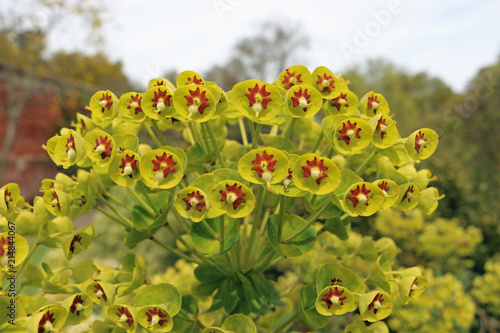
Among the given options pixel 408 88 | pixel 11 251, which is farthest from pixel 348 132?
pixel 408 88

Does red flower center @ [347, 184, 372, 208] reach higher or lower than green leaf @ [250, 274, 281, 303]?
higher

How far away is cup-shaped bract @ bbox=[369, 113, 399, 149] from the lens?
69cm

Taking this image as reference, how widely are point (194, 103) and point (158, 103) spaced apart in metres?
0.08

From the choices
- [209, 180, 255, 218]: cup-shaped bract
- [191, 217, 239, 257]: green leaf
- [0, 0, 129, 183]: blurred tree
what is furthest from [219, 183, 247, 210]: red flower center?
[0, 0, 129, 183]: blurred tree

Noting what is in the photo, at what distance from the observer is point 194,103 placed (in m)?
0.65

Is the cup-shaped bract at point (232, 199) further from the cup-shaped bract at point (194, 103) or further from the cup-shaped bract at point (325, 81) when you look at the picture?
the cup-shaped bract at point (325, 81)

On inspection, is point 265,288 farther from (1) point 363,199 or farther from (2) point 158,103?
(2) point 158,103

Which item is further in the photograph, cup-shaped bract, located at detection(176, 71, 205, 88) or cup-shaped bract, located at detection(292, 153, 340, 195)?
cup-shaped bract, located at detection(176, 71, 205, 88)

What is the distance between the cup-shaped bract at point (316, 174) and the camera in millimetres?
584

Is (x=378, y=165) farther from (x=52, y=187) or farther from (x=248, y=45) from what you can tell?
(x=248, y=45)

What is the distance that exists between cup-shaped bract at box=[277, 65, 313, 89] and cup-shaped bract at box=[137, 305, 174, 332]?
52 centimetres

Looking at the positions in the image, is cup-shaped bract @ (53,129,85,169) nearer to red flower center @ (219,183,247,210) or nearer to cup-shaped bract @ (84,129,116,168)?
cup-shaped bract @ (84,129,116,168)

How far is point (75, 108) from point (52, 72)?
142 centimetres

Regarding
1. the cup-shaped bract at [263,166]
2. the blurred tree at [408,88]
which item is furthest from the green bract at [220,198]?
the blurred tree at [408,88]
